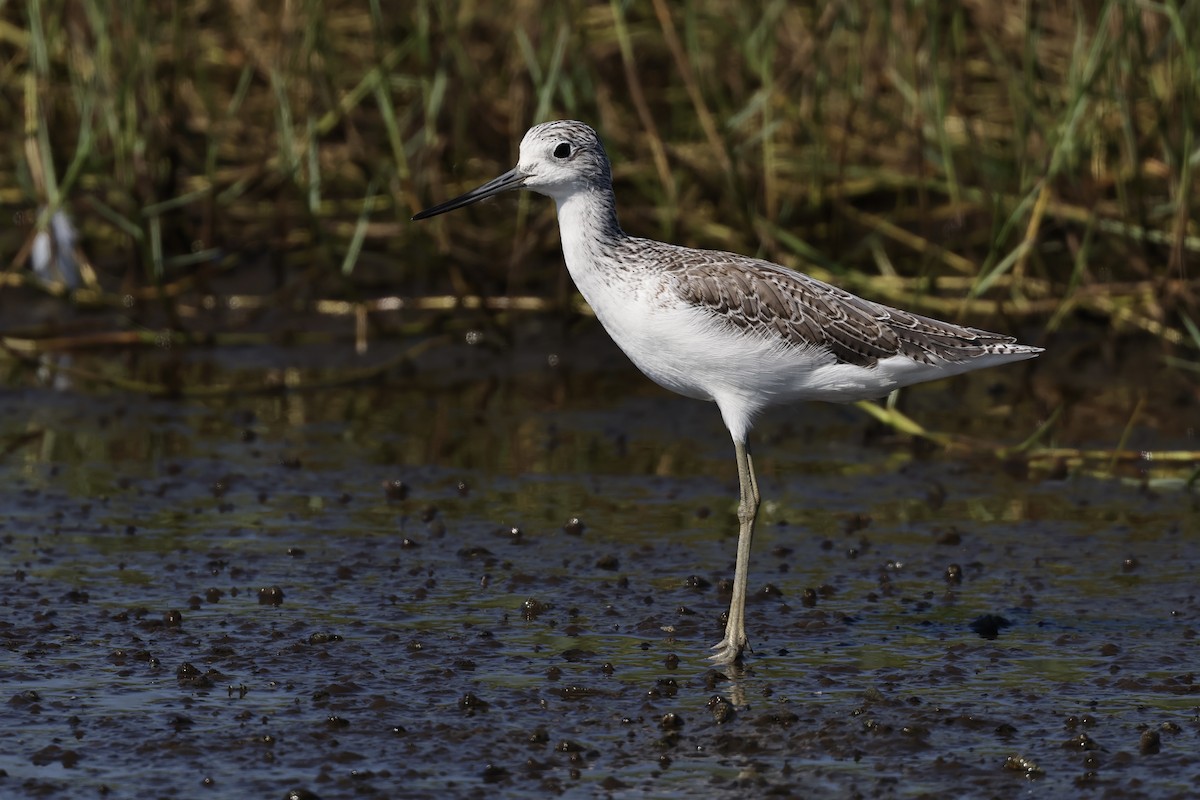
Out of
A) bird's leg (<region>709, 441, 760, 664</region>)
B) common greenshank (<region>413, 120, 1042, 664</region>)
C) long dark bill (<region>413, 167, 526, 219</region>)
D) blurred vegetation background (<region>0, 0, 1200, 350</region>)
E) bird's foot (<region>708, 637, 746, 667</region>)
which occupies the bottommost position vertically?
bird's foot (<region>708, 637, 746, 667</region>)

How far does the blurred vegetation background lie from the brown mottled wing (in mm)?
2494

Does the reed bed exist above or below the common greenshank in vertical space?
above

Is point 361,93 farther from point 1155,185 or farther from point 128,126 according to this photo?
point 1155,185

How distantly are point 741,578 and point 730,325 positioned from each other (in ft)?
3.19

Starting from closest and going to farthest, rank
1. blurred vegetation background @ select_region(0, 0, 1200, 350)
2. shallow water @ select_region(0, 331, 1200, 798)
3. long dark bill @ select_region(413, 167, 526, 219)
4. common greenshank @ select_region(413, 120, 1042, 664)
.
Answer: shallow water @ select_region(0, 331, 1200, 798) < common greenshank @ select_region(413, 120, 1042, 664) < long dark bill @ select_region(413, 167, 526, 219) < blurred vegetation background @ select_region(0, 0, 1200, 350)

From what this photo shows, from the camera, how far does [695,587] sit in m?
7.39

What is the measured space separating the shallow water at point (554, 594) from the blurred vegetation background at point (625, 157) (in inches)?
30.0

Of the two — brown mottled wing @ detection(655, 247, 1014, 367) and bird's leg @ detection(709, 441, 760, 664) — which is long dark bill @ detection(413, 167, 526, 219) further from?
bird's leg @ detection(709, 441, 760, 664)

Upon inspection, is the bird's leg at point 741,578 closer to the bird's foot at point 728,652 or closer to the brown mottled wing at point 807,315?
the bird's foot at point 728,652

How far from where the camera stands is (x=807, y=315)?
6871mm

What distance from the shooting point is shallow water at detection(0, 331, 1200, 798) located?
547 cm

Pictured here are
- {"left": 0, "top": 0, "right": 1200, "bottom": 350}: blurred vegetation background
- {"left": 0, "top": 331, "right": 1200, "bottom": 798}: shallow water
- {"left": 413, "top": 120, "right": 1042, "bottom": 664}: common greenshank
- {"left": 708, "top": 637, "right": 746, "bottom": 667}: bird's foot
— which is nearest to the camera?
{"left": 0, "top": 331, "right": 1200, "bottom": 798}: shallow water

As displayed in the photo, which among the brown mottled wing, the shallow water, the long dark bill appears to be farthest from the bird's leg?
the long dark bill

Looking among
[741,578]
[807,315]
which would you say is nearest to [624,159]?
[807,315]
